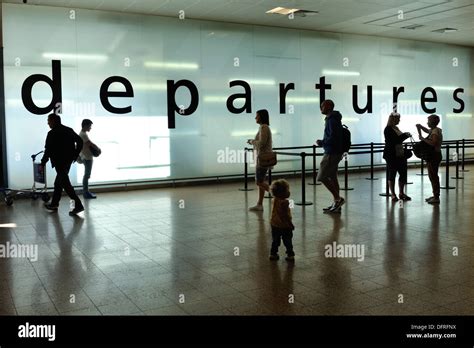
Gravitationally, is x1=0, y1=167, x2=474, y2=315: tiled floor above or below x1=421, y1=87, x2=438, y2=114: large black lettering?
below

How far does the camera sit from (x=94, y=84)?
11.1 meters

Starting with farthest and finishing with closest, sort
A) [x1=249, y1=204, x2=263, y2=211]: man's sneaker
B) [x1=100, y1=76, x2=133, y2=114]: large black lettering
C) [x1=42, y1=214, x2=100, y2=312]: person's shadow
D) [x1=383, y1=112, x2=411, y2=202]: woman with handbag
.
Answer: [x1=100, y1=76, x2=133, y2=114]: large black lettering
[x1=383, y1=112, x2=411, y2=202]: woman with handbag
[x1=249, y1=204, x2=263, y2=211]: man's sneaker
[x1=42, y1=214, x2=100, y2=312]: person's shadow

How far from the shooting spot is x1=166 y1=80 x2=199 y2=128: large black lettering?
11961mm

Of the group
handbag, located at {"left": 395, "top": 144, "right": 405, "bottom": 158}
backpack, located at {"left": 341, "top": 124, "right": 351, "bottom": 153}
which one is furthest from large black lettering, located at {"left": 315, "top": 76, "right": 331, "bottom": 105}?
backpack, located at {"left": 341, "top": 124, "right": 351, "bottom": 153}

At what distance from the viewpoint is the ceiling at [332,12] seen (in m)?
10.5

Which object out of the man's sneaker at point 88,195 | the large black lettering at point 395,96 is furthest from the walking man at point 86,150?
the large black lettering at point 395,96

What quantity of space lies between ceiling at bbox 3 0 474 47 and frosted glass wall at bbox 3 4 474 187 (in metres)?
0.41

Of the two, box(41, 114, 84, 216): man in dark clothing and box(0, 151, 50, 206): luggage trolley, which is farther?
box(0, 151, 50, 206): luggage trolley

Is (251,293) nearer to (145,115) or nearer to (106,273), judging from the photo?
(106,273)

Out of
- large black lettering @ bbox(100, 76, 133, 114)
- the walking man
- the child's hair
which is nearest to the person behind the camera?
the child's hair

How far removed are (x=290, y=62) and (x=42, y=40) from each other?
6.29 m

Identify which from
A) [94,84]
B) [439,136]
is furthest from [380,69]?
[94,84]

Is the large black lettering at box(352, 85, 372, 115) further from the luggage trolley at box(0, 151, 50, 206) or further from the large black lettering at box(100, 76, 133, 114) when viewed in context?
the luggage trolley at box(0, 151, 50, 206)

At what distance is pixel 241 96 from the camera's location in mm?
12953
